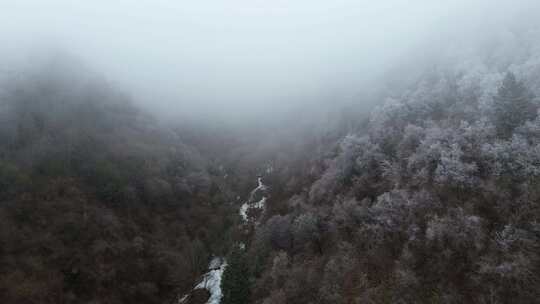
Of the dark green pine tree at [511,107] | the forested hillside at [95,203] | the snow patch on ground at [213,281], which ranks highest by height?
the dark green pine tree at [511,107]

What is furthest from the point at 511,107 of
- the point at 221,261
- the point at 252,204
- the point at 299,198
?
the point at 252,204

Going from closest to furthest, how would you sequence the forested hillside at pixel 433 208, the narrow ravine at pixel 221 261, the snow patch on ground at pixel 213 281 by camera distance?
the forested hillside at pixel 433 208 < the snow patch on ground at pixel 213 281 < the narrow ravine at pixel 221 261

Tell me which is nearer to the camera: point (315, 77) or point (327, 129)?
point (327, 129)

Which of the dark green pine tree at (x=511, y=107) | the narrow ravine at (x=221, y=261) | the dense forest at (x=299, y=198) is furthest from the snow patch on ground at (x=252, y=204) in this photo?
the dark green pine tree at (x=511, y=107)

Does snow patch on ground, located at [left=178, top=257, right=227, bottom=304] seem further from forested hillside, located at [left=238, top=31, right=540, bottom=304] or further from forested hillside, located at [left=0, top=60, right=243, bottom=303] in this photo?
forested hillside, located at [left=238, top=31, right=540, bottom=304]

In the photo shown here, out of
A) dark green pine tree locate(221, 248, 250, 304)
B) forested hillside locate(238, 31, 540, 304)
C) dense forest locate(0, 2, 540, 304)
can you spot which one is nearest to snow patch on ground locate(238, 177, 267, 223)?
dense forest locate(0, 2, 540, 304)

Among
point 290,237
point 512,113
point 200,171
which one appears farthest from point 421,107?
point 200,171

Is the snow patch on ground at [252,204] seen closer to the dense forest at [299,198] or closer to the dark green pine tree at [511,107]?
the dense forest at [299,198]

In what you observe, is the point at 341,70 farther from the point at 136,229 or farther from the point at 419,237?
the point at 419,237
